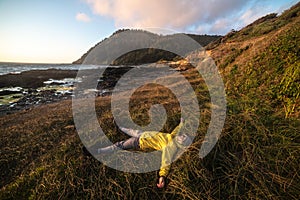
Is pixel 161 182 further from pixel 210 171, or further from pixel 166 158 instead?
pixel 210 171

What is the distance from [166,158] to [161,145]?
0.38 meters

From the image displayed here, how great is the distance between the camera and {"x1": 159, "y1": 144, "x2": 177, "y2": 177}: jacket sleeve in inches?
95.9

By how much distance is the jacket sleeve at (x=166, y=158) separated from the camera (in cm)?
244

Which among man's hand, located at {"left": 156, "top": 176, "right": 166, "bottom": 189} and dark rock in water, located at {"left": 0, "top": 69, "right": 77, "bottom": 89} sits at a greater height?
man's hand, located at {"left": 156, "top": 176, "right": 166, "bottom": 189}

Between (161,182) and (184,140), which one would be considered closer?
(161,182)

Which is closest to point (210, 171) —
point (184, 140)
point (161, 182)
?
point (184, 140)

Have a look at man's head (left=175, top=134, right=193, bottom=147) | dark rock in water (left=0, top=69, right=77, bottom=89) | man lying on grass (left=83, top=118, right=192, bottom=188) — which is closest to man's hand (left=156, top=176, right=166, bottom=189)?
man lying on grass (left=83, top=118, right=192, bottom=188)

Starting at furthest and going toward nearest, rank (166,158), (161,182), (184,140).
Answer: (184,140)
(166,158)
(161,182)

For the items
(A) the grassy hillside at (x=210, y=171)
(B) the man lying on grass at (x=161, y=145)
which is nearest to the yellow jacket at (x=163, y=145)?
(B) the man lying on grass at (x=161, y=145)

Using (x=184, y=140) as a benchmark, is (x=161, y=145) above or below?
below

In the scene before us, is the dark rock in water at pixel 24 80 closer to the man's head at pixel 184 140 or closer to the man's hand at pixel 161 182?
the man's head at pixel 184 140

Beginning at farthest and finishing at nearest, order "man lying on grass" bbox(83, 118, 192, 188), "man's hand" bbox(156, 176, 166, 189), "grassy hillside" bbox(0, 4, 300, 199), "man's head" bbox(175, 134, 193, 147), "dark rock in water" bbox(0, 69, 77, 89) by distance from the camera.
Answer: "dark rock in water" bbox(0, 69, 77, 89) < "man's head" bbox(175, 134, 193, 147) < "man lying on grass" bbox(83, 118, 192, 188) < "man's hand" bbox(156, 176, 166, 189) < "grassy hillside" bbox(0, 4, 300, 199)

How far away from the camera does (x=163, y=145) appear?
289cm

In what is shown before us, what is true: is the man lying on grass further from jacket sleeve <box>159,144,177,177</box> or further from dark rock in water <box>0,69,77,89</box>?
dark rock in water <box>0,69,77,89</box>
